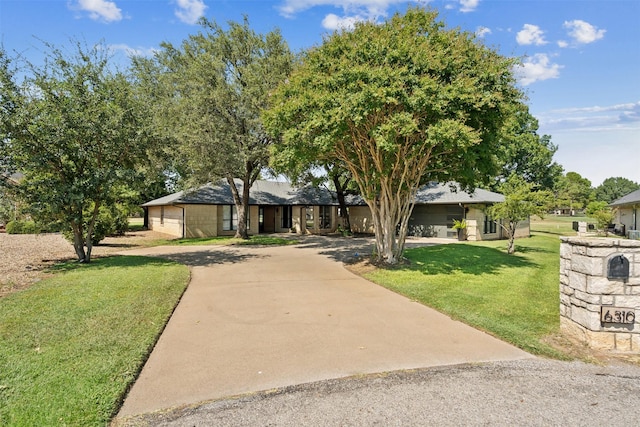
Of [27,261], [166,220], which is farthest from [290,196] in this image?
[27,261]

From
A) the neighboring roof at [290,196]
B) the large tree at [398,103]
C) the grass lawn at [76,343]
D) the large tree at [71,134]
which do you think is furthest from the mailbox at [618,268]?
the neighboring roof at [290,196]

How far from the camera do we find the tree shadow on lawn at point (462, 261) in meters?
10.9

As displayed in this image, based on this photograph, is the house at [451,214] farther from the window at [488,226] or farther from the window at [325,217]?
the window at [325,217]

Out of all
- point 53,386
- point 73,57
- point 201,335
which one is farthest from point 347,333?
point 73,57

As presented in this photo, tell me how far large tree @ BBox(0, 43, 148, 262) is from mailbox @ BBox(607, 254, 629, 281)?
1215 centimetres

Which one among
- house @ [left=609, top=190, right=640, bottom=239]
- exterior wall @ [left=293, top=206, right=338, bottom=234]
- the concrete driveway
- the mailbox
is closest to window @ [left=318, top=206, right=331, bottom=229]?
exterior wall @ [left=293, top=206, right=338, bottom=234]

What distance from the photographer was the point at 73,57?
10.7 m

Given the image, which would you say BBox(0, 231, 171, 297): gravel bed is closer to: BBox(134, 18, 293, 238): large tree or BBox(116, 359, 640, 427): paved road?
BBox(134, 18, 293, 238): large tree

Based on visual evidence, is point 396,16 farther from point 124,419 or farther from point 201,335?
point 124,419

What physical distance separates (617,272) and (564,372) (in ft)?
5.42

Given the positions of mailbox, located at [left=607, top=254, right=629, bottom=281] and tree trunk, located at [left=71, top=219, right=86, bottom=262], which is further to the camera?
tree trunk, located at [left=71, top=219, right=86, bottom=262]

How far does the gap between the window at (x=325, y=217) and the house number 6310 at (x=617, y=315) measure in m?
22.5

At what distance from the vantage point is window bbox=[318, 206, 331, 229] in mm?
26938

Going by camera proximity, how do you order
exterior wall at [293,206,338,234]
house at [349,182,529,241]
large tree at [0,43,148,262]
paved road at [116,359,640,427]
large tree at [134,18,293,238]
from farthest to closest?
exterior wall at [293,206,338,234], house at [349,182,529,241], large tree at [134,18,293,238], large tree at [0,43,148,262], paved road at [116,359,640,427]
